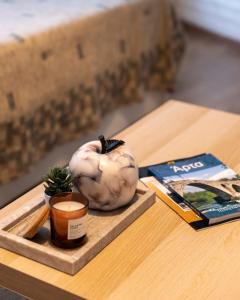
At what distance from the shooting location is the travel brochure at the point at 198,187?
1124 millimetres

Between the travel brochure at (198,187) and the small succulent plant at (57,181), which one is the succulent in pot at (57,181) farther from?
the travel brochure at (198,187)

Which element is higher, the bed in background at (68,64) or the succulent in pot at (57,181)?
the succulent in pot at (57,181)

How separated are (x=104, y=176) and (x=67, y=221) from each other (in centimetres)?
13

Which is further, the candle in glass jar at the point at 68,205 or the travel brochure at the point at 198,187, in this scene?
the travel brochure at the point at 198,187

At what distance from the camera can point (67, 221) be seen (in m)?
0.97

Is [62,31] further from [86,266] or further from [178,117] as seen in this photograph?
[86,266]

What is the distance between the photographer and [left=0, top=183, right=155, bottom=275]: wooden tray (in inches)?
37.2

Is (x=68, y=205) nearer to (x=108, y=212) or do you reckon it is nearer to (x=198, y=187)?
(x=108, y=212)

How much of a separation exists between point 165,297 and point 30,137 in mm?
1114

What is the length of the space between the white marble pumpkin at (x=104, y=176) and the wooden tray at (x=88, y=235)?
0.03 metres

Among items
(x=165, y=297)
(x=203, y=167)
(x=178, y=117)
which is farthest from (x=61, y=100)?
(x=165, y=297)

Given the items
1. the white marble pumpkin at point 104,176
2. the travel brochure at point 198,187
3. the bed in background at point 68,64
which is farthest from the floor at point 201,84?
the white marble pumpkin at point 104,176

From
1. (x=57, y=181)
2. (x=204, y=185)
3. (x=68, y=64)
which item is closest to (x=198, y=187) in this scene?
(x=204, y=185)

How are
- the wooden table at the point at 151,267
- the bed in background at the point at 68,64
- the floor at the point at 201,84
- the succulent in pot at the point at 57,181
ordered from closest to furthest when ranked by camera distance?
the wooden table at the point at 151,267 < the succulent in pot at the point at 57,181 < the bed in background at the point at 68,64 < the floor at the point at 201,84
